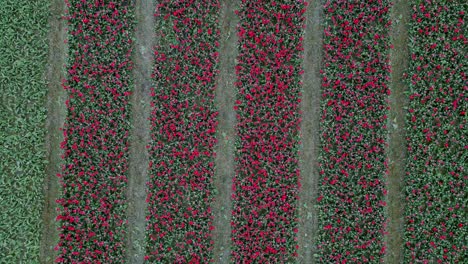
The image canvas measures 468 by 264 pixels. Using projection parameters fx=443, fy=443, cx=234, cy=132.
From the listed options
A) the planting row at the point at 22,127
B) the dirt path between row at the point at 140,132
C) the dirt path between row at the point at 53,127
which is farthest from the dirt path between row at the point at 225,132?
the planting row at the point at 22,127

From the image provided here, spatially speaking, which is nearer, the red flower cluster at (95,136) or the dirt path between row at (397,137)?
the red flower cluster at (95,136)

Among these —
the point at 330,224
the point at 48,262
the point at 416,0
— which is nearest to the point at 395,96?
the point at 416,0

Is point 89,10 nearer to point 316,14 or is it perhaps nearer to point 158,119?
point 158,119


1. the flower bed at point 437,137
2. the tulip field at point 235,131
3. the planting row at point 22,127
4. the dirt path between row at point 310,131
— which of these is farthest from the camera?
the dirt path between row at point 310,131

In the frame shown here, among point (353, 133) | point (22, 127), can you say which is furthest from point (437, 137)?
point (22, 127)

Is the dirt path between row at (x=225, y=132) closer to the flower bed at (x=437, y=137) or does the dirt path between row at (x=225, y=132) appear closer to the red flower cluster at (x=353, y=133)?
the red flower cluster at (x=353, y=133)

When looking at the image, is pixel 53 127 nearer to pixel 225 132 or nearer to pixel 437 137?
pixel 225 132

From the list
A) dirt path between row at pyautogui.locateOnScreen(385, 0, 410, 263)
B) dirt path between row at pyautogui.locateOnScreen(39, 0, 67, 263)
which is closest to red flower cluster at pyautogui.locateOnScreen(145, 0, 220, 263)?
dirt path between row at pyautogui.locateOnScreen(39, 0, 67, 263)
